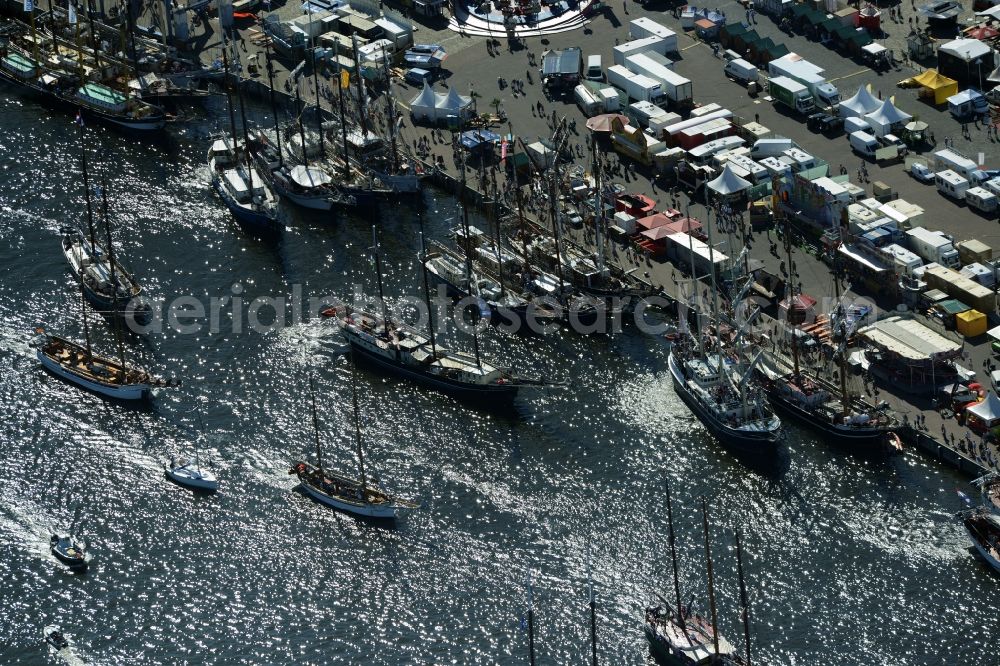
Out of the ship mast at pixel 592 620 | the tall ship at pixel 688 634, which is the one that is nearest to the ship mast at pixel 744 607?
the tall ship at pixel 688 634

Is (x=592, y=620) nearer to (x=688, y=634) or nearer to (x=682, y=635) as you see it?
(x=682, y=635)

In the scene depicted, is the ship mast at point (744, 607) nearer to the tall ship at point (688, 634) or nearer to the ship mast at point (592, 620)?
the tall ship at point (688, 634)

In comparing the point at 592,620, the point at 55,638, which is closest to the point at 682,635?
the point at 592,620

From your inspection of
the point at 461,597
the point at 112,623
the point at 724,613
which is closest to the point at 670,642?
the point at 724,613

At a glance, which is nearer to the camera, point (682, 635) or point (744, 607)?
point (744, 607)

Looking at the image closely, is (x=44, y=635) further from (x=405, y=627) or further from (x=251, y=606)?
(x=405, y=627)

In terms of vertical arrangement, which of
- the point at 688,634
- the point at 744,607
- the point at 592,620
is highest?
the point at 592,620
